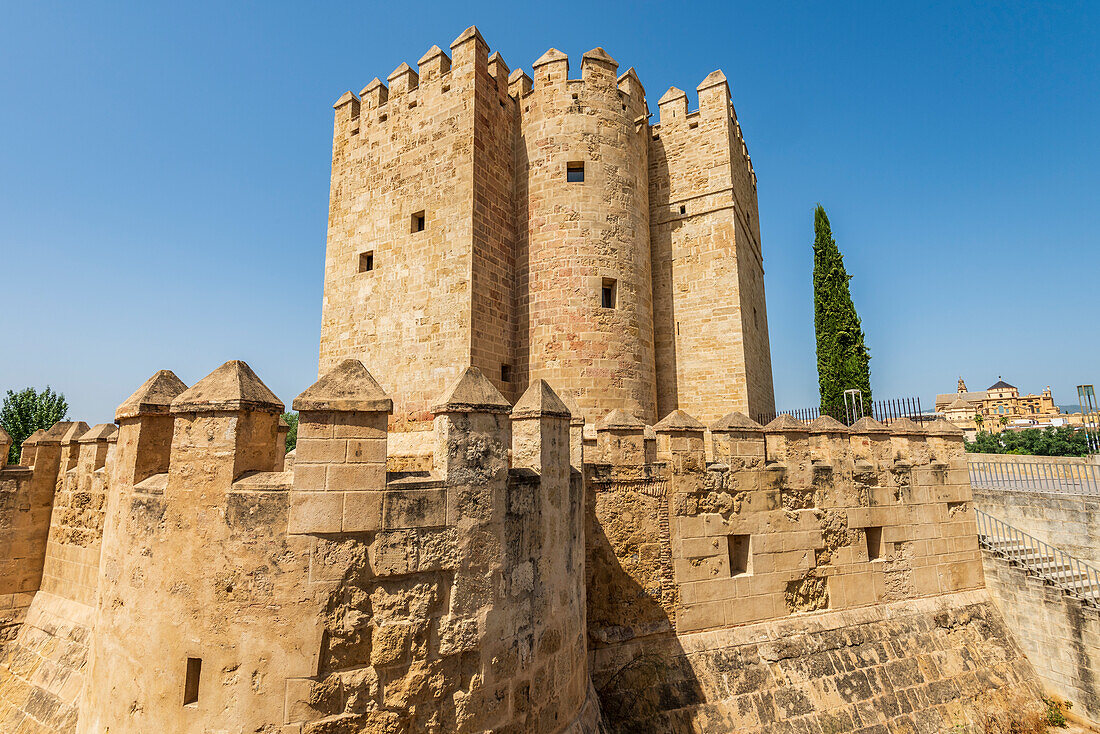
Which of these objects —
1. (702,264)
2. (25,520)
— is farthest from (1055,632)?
(25,520)

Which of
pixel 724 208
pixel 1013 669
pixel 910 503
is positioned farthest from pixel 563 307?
pixel 1013 669

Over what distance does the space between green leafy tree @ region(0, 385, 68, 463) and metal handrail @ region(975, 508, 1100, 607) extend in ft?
106

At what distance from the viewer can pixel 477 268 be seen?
11.1 metres

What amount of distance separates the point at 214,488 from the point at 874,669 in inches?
372

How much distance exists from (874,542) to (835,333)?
11.3 m

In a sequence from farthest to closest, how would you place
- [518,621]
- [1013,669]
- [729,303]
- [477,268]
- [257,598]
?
[729,303] < [477,268] < [1013,669] < [518,621] < [257,598]

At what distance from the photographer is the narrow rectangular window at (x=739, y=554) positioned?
8.02 meters

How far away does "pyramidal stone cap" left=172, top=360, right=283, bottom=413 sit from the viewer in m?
3.92

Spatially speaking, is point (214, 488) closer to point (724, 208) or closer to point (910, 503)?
point (910, 503)

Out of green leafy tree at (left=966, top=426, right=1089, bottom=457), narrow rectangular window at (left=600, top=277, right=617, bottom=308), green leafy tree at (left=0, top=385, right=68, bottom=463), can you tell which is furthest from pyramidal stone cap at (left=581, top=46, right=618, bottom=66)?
green leafy tree at (left=966, top=426, right=1089, bottom=457)

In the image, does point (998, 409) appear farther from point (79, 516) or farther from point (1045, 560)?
point (79, 516)

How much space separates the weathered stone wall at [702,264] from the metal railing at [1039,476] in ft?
20.4

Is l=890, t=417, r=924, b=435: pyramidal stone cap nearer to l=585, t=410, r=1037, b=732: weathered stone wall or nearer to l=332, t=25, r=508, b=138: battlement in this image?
l=585, t=410, r=1037, b=732: weathered stone wall

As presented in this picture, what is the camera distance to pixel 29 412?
22.5 metres
